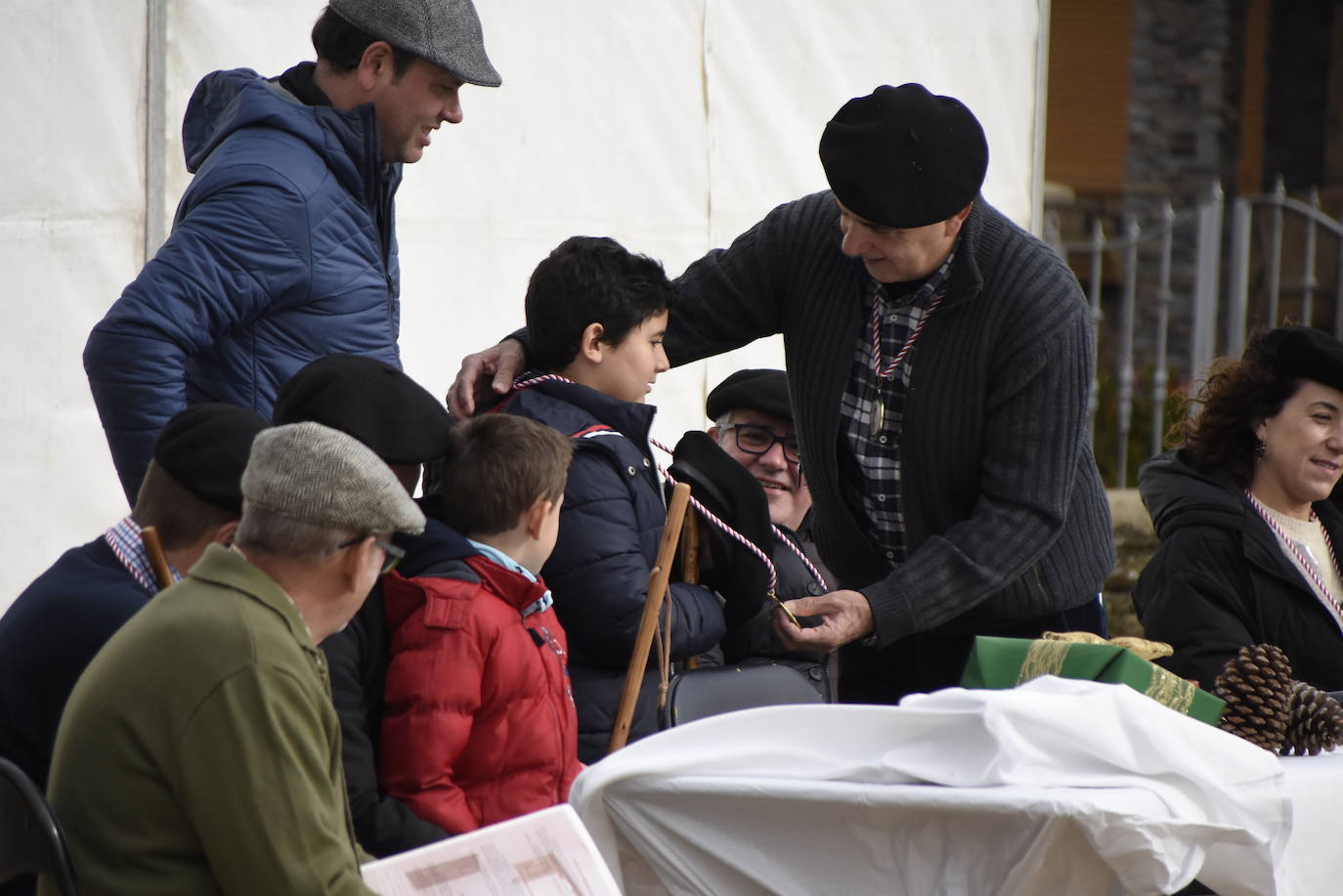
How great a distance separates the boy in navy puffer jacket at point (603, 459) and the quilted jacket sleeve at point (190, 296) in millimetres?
457

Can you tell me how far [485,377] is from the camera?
298cm

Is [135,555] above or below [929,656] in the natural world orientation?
above

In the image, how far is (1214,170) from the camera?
11.3 meters

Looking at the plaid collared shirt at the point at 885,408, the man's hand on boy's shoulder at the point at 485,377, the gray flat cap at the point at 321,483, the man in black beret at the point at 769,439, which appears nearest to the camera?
the gray flat cap at the point at 321,483

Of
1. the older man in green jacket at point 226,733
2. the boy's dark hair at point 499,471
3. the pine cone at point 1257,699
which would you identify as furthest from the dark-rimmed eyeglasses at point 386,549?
the pine cone at point 1257,699

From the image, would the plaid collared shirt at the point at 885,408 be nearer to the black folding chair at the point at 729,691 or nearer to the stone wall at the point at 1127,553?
the black folding chair at the point at 729,691

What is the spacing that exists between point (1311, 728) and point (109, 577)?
5.82 feet

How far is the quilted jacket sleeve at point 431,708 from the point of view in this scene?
2262 mm

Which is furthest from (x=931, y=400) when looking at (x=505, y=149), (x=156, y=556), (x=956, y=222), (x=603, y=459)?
(x=505, y=149)

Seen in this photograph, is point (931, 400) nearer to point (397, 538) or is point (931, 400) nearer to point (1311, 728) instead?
point (1311, 728)

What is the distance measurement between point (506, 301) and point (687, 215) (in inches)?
24.0

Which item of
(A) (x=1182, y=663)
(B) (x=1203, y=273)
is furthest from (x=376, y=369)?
Result: (B) (x=1203, y=273)

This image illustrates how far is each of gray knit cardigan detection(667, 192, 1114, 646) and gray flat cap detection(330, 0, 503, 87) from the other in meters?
0.73

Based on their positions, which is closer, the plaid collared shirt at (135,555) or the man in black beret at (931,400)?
the plaid collared shirt at (135,555)
